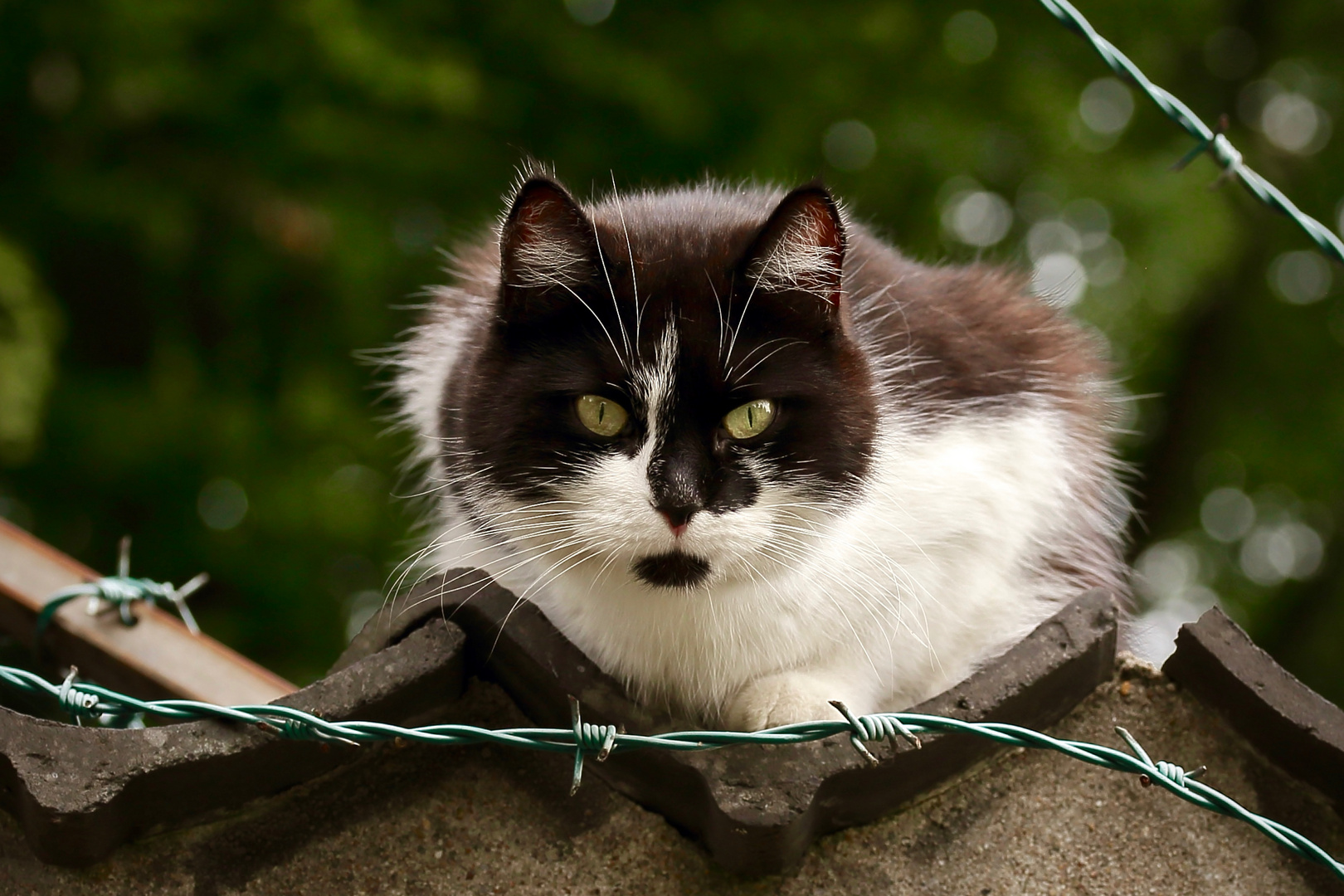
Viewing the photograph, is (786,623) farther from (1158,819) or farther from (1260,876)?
(1260,876)

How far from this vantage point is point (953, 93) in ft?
13.0

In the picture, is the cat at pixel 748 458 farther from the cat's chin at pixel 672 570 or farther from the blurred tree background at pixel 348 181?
the blurred tree background at pixel 348 181

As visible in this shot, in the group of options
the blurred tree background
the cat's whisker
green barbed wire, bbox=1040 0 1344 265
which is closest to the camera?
the cat's whisker

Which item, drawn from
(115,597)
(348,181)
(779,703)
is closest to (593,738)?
(779,703)

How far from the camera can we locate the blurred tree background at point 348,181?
3424 millimetres

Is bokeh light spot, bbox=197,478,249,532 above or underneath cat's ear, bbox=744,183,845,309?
underneath

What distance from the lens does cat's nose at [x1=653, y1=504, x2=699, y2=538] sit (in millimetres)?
1396

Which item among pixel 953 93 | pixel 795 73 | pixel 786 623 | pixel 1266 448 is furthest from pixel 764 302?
pixel 1266 448

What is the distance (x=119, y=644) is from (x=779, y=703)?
128cm

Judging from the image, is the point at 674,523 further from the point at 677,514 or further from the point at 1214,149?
the point at 1214,149

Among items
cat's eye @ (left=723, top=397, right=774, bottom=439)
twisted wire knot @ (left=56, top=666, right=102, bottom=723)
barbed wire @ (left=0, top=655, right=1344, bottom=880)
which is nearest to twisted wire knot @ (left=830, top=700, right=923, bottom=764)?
barbed wire @ (left=0, top=655, right=1344, bottom=880)

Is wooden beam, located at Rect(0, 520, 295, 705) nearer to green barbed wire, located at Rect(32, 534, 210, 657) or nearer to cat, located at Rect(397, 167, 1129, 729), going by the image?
green barbed wire, located at Rect(32, 534, 210, 657)

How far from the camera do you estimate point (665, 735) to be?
1.33 meters

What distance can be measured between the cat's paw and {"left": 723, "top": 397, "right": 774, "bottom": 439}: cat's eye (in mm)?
364
